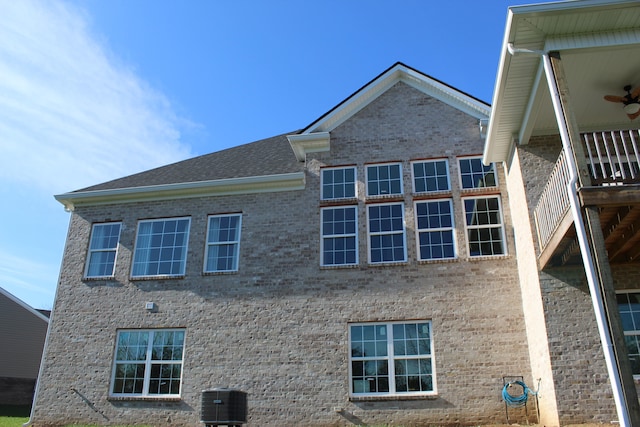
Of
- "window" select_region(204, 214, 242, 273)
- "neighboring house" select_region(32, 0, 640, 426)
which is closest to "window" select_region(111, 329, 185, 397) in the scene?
"neighboring house" select_region(32, 0, 640, 426)

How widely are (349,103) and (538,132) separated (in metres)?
5.45

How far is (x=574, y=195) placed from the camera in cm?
788

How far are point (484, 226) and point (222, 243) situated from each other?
699cm

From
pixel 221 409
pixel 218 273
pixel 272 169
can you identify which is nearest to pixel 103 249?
pixel 218 273

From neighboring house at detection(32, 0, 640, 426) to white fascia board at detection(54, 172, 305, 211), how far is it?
56 millimetres

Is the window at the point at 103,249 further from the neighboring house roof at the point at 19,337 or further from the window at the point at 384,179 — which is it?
the neighboring house roof at the point at 19,337

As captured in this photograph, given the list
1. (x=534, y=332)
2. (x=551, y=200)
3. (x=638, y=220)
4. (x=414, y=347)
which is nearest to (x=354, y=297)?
(x=414, y=347)

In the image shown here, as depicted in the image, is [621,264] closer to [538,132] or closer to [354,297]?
[538,132]

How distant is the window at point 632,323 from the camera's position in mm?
11132

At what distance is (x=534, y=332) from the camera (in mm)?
11984

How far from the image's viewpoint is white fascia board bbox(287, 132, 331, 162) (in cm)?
1543

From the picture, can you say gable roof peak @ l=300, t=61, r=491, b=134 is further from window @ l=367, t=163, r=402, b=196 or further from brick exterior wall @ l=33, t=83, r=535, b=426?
window @ l=367, t=163, r=402, b=196

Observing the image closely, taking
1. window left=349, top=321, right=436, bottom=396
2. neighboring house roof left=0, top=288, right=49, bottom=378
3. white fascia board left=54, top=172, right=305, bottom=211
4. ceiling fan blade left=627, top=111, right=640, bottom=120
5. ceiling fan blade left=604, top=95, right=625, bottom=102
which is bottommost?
window left=349, top=321, right=436, bottom=396

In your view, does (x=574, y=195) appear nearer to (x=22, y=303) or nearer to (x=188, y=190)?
(x=188, y=190)
